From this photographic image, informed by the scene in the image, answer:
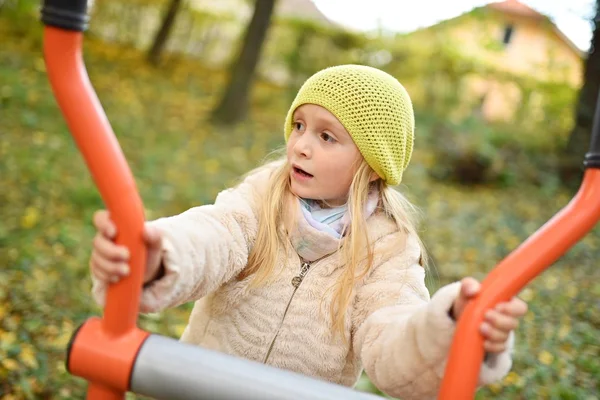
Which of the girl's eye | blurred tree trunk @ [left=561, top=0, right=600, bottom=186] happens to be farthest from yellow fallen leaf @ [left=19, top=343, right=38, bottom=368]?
blurred tree trunk @ [left=561, top=0, right=600, bottom=186]

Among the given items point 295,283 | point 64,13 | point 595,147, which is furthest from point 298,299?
point 64,13

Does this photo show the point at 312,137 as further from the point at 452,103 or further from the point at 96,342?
the point at 452,103

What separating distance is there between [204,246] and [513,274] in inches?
27.5

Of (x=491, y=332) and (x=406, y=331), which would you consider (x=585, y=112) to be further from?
(x=491, y=332)

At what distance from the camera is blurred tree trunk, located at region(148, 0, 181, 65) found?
11.5 m

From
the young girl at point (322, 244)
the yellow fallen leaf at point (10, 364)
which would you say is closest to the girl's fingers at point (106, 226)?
the young girl at point (322, 244)

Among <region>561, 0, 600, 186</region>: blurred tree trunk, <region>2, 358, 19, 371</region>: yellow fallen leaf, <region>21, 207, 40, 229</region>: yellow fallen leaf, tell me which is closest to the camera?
<region>2, 358, 19, 371</region>: yellow fallen leaf

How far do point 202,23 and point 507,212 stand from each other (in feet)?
23.7

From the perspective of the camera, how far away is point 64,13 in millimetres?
1022

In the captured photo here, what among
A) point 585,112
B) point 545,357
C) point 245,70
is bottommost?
point 545,357

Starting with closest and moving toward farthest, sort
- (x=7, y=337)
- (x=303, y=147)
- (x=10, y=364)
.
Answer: (x=303, y=147) < (x=10, y=364) < (x=7, y=337)

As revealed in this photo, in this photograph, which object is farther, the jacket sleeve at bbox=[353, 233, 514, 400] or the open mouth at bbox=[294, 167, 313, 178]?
the open mouth at bbox=[294, 167, 313, 178]

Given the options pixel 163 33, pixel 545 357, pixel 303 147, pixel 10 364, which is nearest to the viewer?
pixel 303 147

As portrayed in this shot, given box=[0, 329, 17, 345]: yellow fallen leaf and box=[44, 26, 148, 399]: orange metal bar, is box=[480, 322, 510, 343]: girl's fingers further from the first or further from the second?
box=[0, 329, 17, 345]: yellow fallen leaf
